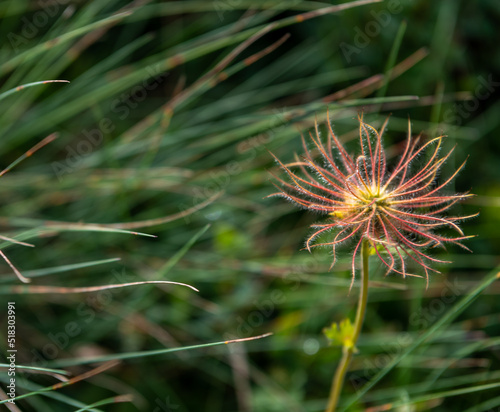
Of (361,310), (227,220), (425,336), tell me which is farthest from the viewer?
(227,220)

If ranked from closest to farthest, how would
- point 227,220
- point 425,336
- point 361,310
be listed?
point 361,310
point 425,336
point 227,220

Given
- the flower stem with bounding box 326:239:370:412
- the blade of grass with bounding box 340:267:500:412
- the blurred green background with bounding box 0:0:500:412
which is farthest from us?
the blurred green background with bounding box 0:0:500:412

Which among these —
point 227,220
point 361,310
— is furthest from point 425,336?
point 227,220

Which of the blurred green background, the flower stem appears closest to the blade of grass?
the flower stem

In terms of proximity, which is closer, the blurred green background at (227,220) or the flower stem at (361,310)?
the flower stem at (361,310)

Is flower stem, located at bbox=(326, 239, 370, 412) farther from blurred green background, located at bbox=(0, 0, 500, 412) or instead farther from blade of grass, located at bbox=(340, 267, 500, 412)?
blurred green background, located at bbox=(0, 0, 500, 412)

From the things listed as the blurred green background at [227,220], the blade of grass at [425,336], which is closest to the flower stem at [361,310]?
the blade of grass at [425,336]

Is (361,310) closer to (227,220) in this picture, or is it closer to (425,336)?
(425,336)

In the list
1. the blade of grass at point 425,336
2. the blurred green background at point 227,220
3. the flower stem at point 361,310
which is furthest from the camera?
the blurred green background at point 227,220

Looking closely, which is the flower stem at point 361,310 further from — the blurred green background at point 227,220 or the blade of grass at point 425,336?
the blurred green background at point 227,220
